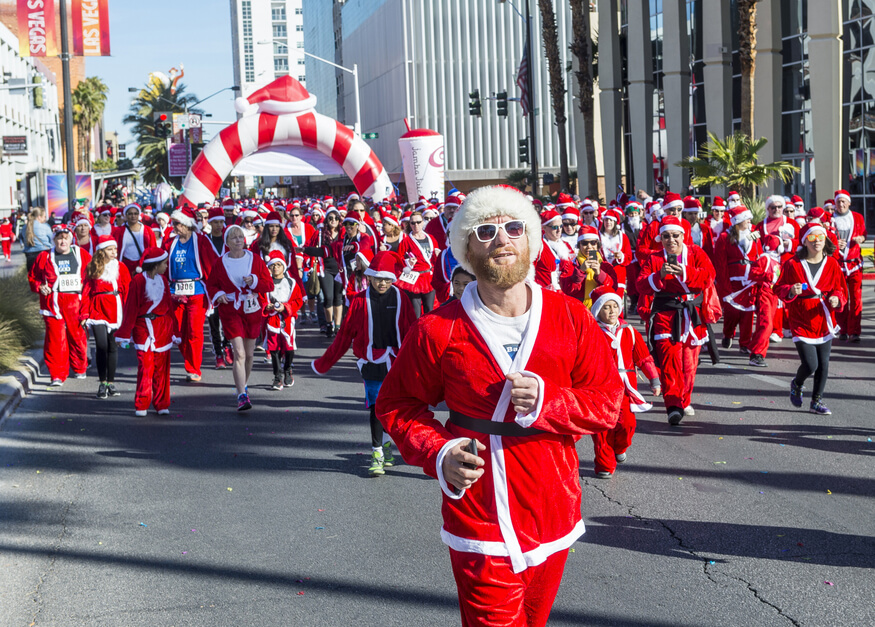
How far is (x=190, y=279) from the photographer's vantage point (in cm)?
1222

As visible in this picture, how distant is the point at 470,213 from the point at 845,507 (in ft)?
13.8

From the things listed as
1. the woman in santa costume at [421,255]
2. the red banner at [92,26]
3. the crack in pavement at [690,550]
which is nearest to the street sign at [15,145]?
the red banner at [92,26]

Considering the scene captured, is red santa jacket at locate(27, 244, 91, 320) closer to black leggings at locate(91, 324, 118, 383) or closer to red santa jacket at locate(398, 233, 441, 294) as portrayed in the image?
black leggings at locate(91, 324, 118, 383)

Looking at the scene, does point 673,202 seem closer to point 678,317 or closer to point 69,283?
point 678,317

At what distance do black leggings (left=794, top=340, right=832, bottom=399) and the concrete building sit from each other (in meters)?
43.7

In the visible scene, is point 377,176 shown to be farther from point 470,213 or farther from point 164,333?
point 470,213

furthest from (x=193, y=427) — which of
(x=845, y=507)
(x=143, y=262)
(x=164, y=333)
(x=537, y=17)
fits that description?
(x=537, y=17)

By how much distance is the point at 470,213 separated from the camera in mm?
3658

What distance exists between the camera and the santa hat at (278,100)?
100 feet

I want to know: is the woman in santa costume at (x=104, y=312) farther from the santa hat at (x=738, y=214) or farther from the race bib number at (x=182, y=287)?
the santa hat at (x=738, y=214)

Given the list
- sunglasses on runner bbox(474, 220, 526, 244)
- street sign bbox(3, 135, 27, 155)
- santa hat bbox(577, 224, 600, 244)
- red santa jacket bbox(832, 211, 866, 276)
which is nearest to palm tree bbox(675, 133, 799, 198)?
red santa jacket bbox(832, 211, 866, 276)

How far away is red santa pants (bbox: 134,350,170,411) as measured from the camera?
10.5 metres

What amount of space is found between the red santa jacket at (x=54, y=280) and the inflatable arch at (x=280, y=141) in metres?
17.4

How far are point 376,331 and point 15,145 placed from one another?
44.9 m
